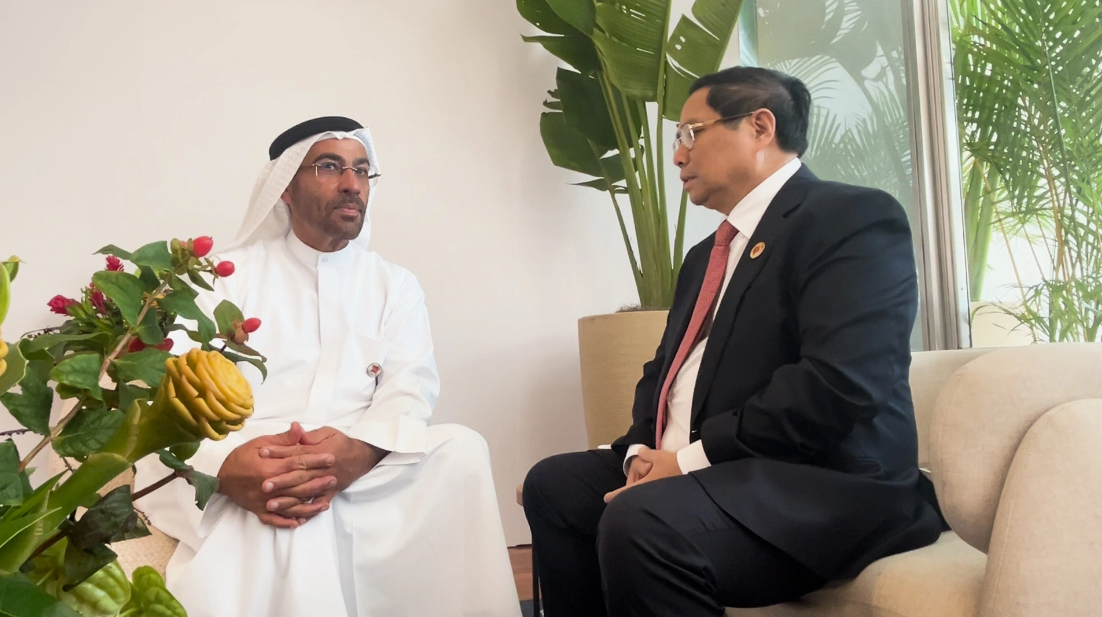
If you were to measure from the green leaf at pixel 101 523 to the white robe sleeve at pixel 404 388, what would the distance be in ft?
5.44

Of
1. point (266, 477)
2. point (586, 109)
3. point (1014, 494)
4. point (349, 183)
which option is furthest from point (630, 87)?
point (1014, 494)

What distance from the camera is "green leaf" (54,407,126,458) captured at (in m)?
0.47

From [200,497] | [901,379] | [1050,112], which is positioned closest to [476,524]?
[901,379]

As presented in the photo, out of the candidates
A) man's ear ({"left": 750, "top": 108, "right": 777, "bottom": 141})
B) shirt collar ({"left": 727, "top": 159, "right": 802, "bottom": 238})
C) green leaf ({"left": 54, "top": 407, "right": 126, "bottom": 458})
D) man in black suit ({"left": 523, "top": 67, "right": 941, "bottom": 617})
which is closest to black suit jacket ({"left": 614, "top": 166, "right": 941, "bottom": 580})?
man in black suit ({"left": 523, "top": 67, "right": 941, "bottom": 617})

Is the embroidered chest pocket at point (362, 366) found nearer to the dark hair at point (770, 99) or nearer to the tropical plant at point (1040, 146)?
the dark hair at point (770, 99)

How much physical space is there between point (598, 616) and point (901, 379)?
2.81ft

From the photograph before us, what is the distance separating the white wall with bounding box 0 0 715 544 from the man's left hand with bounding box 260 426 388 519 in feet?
4.73

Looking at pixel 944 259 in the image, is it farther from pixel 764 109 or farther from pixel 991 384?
pixel 991 384

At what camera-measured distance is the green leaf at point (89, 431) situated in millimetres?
465

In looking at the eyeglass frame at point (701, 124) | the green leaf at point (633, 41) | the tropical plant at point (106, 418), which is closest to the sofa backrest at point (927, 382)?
the eyeglass frame at point (701, 124)

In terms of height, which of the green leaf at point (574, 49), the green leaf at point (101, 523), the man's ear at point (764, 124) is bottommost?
the green leaf at point (101, 523)

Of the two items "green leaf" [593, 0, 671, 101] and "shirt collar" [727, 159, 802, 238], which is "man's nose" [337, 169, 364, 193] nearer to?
"green leaf" [593, 0, 671, 101]

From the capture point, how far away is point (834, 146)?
3215 mm

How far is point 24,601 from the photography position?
1.30 ft
